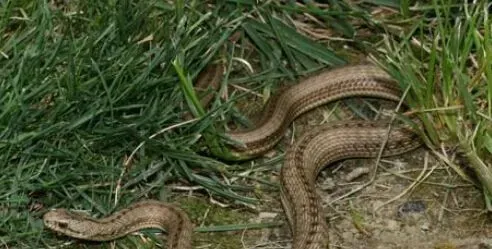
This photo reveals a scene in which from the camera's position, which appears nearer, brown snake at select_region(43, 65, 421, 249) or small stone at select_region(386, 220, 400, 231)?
brown snake at select_region(43, 65, 421, 249)

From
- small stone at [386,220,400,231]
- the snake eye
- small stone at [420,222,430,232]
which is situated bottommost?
the snake eye

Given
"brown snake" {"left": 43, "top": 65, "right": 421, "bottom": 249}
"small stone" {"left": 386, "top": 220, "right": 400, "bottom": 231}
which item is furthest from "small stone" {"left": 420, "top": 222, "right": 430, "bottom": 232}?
"brown snake" {"left": 43, "top": 65, "right": 421, "bottom": 249}

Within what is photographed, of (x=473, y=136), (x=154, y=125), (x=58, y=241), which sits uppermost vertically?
(x=473, y=136)

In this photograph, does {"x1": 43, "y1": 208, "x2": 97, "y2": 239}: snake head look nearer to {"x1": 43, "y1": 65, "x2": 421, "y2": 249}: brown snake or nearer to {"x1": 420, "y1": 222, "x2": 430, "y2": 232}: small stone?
{"x1": 43, "y1": 65, "x2": 421, "y2": 249}: brown snake

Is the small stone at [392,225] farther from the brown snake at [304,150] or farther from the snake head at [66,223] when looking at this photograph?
the snake head at [66,223]

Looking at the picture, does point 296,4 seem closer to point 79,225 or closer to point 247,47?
point 247,47

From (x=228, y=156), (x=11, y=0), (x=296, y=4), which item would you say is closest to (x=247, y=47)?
(x=296, y=4)

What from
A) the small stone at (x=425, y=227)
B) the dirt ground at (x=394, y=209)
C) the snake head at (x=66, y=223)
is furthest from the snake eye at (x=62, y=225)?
the small stone at (x=425, y=227)

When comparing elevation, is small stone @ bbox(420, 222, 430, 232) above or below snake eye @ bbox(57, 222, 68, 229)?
above
